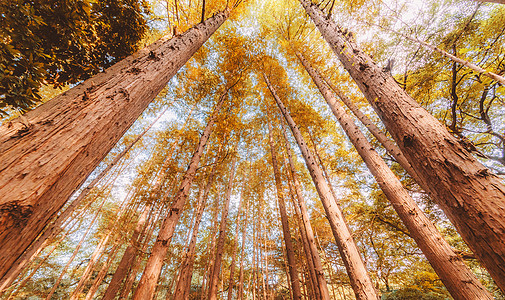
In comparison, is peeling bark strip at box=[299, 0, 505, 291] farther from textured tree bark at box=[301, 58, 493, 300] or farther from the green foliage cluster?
the green foliage cluster

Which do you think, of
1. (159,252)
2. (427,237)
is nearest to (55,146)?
(159,252)

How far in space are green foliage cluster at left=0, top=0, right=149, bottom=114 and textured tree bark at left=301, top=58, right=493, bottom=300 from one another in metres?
4.62

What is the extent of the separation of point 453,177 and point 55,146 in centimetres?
211

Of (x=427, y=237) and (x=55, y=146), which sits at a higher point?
(x=427, y=237)

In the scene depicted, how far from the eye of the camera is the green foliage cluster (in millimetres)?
1729

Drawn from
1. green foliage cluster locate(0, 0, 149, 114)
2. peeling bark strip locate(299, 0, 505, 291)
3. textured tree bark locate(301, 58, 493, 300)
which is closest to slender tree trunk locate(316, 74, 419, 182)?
textured tree bark locate(301, 58, 493, 300)

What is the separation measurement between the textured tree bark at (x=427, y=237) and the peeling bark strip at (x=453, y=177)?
1.74 metres

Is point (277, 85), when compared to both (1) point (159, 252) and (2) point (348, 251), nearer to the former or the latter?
(2) point (348, 251)

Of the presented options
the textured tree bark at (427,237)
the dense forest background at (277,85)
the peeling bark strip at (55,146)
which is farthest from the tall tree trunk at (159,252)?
the textured tree bark at (427,237)

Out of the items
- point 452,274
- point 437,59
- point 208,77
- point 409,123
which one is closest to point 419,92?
point 437,59

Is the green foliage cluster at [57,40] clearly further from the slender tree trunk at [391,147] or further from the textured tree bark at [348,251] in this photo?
the slender tree trunk at [391,147]

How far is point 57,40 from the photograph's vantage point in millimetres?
2332

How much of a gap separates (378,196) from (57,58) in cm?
797

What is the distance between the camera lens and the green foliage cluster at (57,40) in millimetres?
1729
